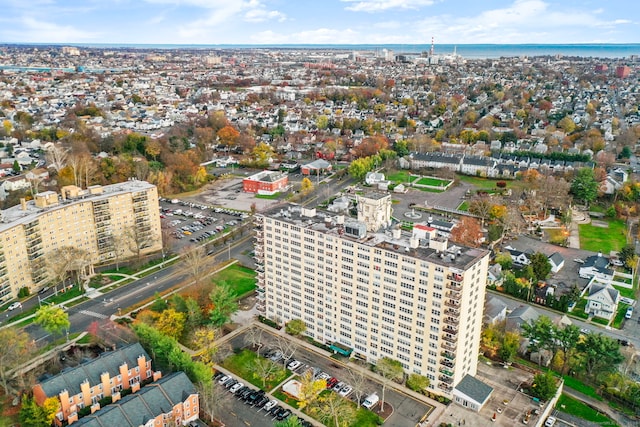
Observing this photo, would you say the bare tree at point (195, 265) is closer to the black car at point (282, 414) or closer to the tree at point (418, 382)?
the black car at point (282, 414)

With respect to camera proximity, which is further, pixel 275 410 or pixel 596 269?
pixel 596 269

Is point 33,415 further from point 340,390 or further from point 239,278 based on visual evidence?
point 239,278

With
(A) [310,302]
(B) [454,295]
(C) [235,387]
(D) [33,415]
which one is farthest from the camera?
(A) [310,302]

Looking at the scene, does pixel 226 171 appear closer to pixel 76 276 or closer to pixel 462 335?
pixel 76 276

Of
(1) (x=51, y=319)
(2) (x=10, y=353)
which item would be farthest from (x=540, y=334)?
(2) (x=10, y=353)

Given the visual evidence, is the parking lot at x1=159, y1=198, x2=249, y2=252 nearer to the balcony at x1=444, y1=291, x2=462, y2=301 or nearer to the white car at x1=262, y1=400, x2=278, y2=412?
the white car at x1=262, y1=400, x2=278, y2=412
